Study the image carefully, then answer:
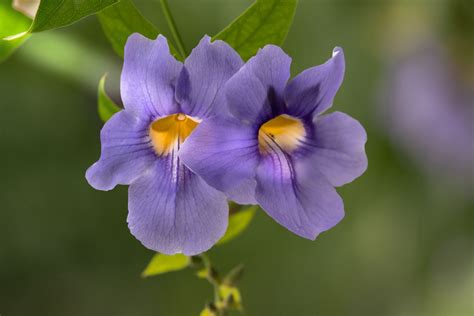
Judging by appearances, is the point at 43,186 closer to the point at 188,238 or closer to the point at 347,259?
the point at 347,259

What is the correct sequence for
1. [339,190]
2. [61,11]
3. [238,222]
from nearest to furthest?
[61,11] < [238,222] < [339,190]

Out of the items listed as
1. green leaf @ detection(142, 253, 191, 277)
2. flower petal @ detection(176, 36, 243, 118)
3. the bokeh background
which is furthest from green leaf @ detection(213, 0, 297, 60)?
→ the bokeh background

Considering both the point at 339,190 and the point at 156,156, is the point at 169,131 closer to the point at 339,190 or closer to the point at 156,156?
the point at 156,156

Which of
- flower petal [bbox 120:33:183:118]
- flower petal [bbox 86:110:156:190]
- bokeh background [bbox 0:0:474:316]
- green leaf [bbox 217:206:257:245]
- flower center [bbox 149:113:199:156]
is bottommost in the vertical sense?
bokeh background [bbox 0:0:474:316]

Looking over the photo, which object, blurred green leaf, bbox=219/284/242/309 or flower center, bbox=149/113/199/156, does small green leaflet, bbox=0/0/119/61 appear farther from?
blurred green leaf, bbox=219/284/242/309

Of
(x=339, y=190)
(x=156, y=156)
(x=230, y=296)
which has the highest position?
(x=156, y=156)

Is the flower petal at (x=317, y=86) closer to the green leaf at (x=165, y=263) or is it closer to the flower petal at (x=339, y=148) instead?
the flower petal at (x=339, y=148)

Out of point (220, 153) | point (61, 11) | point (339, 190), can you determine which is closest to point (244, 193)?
point (220, 153)
